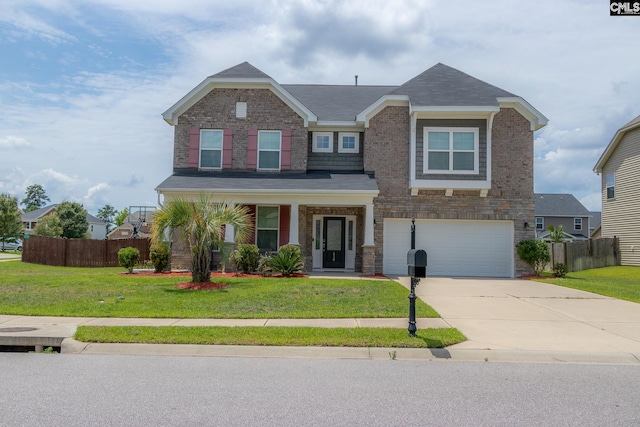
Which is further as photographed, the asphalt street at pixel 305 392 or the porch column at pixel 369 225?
the porch column at pixel 369 225

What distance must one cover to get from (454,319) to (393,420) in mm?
5584

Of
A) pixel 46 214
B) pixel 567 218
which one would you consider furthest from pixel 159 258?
pixel 46 214

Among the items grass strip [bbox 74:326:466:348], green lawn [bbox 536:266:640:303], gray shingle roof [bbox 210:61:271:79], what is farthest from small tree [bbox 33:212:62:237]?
grass strip [bbox 74:326:466:348]

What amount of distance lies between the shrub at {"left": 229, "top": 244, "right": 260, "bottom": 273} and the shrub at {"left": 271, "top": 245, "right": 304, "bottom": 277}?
101cm

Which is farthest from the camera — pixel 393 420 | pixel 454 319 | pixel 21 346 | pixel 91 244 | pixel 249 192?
pixel 91 244

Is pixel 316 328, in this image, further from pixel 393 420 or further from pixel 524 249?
pixel 524 249

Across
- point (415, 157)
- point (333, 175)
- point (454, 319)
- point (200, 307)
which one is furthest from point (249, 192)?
point (454, 319)

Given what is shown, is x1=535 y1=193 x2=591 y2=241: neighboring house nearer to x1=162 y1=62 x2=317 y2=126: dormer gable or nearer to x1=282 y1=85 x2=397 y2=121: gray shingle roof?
x1=282 y1=85 x2=397 y2=121: gray shingle roof

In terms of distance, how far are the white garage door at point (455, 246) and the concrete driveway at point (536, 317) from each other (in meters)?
3.84

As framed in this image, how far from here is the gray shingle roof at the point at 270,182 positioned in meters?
18.7

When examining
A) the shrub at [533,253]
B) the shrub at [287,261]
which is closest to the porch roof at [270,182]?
the shrub at [287,261]

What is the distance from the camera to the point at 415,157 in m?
19.7

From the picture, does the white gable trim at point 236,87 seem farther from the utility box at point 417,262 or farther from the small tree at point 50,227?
the small tree at point 50,227

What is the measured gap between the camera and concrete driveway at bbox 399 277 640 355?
8133mm
